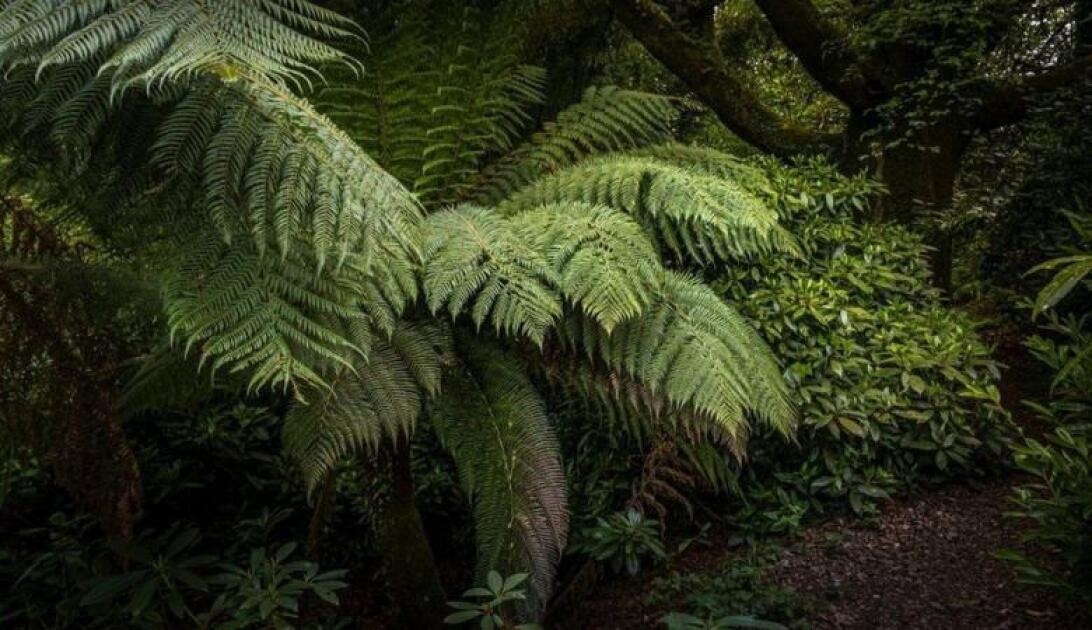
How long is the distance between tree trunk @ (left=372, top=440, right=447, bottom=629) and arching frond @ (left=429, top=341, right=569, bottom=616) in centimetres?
35

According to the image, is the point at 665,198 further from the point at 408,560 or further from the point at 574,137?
the point at 408,560

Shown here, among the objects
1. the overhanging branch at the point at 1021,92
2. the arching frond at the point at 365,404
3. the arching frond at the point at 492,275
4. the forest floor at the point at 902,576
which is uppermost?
the overhanging branch at the point at 1021,92

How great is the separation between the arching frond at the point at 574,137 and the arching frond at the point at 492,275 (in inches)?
25.9

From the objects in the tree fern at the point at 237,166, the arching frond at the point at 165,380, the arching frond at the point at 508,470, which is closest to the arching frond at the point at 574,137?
the arching frond at the point at 508,470

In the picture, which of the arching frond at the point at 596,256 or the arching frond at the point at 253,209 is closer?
the arching frond at the point at 253,209

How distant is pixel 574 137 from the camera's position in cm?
256

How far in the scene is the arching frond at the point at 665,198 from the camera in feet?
6.82

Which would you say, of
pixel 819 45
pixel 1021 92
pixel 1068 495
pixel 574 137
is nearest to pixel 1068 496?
pixel 1068 495

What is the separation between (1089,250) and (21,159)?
2.76 metres

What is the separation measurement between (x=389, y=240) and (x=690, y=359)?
82cm

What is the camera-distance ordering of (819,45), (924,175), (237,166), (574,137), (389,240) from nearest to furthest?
Result: (237,166) < (389,240) < (574,137) < (924,175) < (819,45)

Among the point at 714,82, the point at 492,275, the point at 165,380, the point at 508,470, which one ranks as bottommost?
the point at 508,470

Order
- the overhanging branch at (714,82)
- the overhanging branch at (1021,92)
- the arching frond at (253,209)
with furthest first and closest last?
the overhanging branch at (714,82) → the overhanging branch at (1021,92) → the arching frond at (253,209)

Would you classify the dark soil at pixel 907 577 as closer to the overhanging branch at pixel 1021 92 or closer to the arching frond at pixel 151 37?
the overhanging branch at pixel 1021 92
